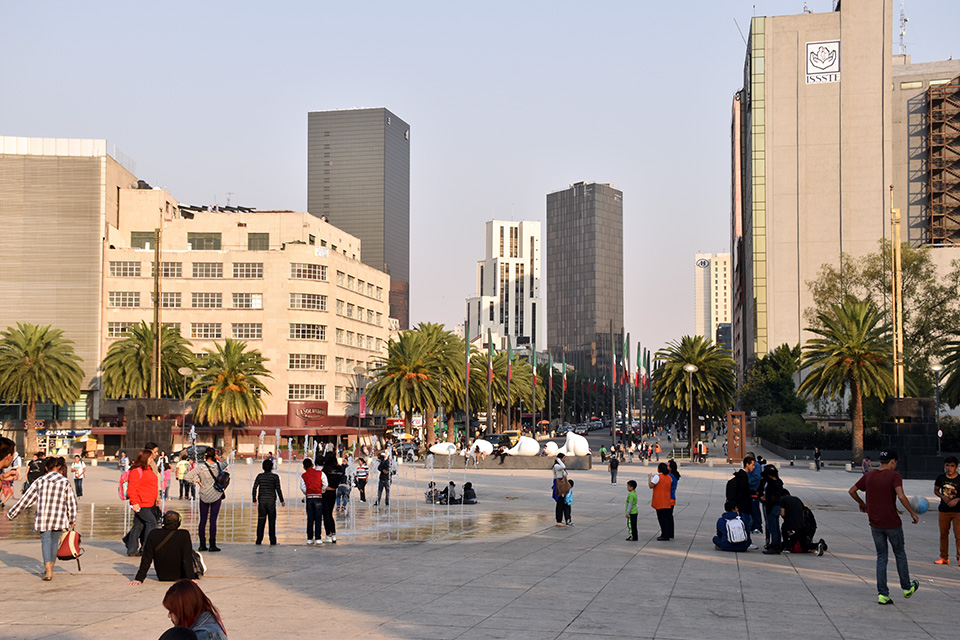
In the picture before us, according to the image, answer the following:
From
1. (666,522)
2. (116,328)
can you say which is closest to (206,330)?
(116,328)

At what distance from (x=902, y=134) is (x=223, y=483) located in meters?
118

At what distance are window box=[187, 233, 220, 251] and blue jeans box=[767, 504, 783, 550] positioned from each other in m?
84.5

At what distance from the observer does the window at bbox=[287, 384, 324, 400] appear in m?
87.6

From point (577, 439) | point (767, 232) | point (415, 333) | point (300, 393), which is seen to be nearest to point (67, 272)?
point (300, 393)

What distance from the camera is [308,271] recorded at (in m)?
89.2

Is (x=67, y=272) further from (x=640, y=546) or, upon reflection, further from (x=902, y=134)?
(x=902, y=134)

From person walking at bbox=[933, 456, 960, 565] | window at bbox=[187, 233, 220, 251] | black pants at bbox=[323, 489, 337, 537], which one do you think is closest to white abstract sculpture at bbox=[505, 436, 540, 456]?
black pants at bbox=[323, 489, 337, 537]

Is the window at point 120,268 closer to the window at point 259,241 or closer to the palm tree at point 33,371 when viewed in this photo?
the window at point 259,241

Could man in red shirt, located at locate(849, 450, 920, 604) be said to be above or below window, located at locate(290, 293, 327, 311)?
below

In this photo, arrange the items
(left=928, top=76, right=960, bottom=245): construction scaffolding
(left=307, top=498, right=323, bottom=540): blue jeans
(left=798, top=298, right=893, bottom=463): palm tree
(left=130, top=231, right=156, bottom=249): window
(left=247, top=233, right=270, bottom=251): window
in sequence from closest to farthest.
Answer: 1. (left=307, top=498, right=323, bottom=540): blue jeans
2. (left=798, top=298, right=893, bottom=463): palm tree
3. (left=130, top=231, right=156, bottom=249): window
4. (left=247, top=233, right=270, bottom=251): window
5. (left=928, top=76, right=960, bottom=245): construction scaffolding

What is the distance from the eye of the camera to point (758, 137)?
4456 inches

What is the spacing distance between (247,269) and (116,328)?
1375 centimetres

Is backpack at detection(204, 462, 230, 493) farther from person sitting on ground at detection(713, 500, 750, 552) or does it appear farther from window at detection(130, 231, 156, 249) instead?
window at detection(130, 231, 156, 249)

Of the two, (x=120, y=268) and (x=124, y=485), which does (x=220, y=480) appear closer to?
(x=124, y=485)
